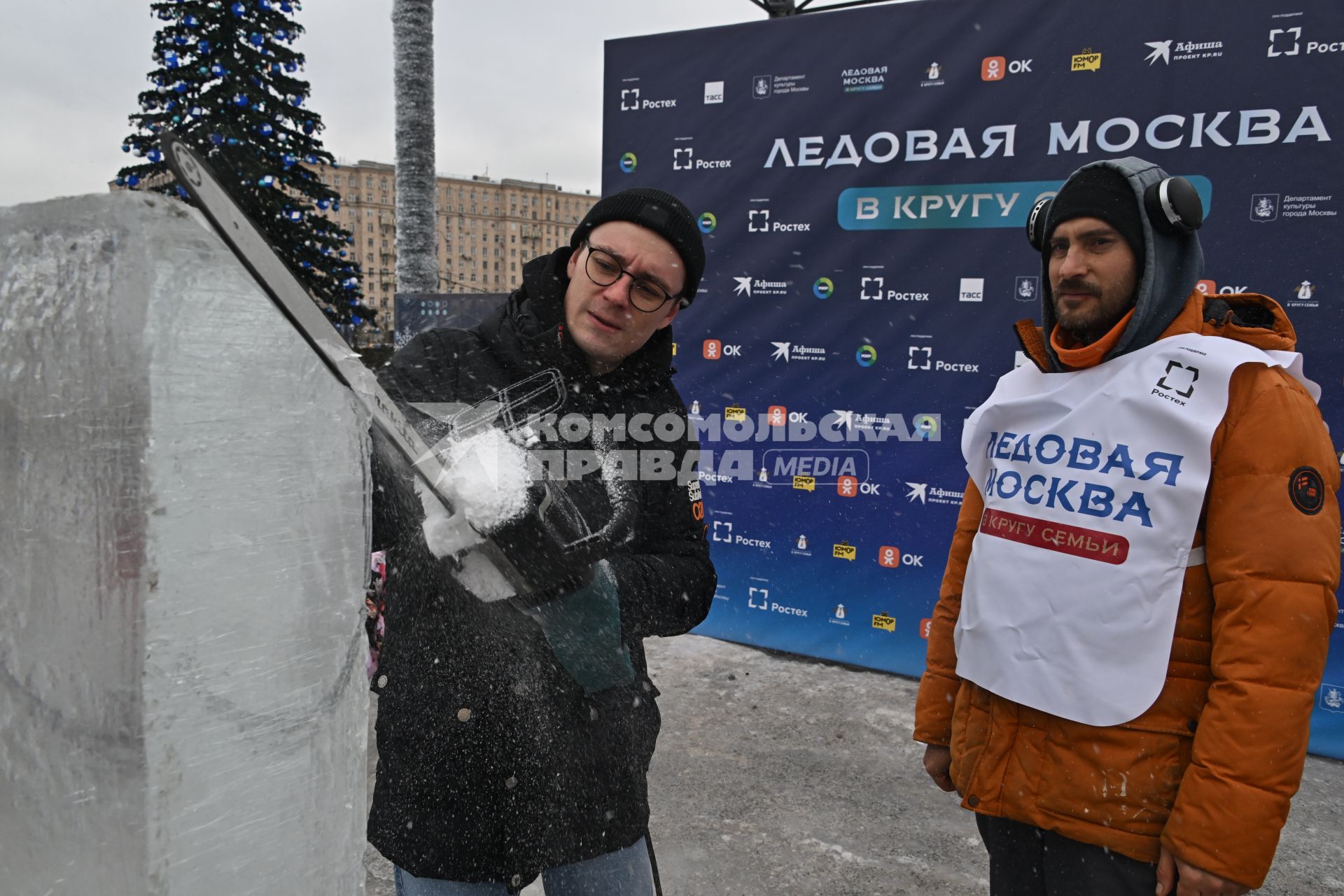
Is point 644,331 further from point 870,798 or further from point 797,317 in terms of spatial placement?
point 797,317

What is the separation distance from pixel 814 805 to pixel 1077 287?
2.15m

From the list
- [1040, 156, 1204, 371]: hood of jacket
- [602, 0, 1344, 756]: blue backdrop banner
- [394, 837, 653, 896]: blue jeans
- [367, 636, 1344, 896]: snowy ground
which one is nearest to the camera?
[394, 837, 653, 896]: blue jeans

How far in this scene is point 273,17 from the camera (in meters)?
→ 1.89

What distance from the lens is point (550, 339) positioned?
4.48ft

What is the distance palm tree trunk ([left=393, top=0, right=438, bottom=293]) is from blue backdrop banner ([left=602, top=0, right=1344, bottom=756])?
1.13 meters

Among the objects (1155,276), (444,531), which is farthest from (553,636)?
(1155,276)

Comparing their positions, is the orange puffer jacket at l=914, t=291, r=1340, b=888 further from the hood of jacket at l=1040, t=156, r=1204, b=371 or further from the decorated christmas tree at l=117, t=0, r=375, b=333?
the decorated christmas tree at l=117, t=0, r=375, b=333

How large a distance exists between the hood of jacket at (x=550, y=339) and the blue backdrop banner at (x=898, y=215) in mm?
2773

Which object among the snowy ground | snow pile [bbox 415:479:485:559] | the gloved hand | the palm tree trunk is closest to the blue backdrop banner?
the snowy ground

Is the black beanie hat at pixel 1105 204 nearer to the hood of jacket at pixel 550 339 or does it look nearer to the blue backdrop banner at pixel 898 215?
the hood of jacket at pixel 550 339

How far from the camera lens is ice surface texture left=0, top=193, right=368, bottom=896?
481 mm

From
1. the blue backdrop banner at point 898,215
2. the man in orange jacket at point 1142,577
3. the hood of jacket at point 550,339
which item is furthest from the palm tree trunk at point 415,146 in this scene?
the man in orange jacket at point 1142,577

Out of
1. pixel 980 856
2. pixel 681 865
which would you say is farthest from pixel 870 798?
pixel 681 865

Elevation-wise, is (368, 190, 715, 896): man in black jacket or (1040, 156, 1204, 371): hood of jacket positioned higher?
(1040, 156, 1204, 371): hood of jacket
